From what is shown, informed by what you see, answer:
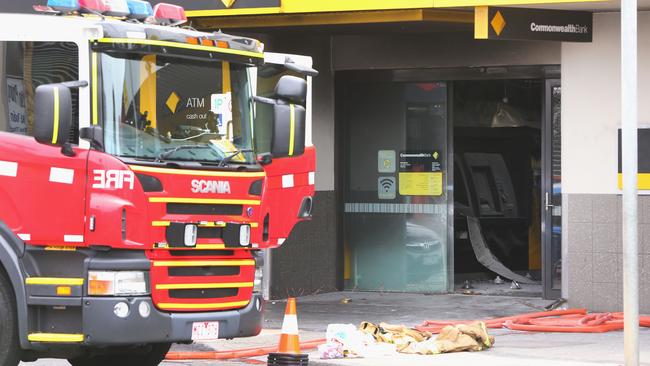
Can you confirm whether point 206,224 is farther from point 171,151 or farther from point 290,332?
point 290,332

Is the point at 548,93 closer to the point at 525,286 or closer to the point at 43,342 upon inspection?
the point at 525,286

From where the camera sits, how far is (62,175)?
9219 mm

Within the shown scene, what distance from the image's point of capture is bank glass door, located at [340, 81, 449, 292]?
18016 mm

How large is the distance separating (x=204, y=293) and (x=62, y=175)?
1422 millimetres

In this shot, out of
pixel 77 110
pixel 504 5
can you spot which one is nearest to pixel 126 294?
pixel 77 110

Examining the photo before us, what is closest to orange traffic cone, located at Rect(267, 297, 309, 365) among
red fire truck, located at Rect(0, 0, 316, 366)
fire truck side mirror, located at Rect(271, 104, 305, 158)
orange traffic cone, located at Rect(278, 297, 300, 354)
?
orange traffic cone, located at Rect(278, 297, 300, 354)

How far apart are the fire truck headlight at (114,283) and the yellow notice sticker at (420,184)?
9.22 meters

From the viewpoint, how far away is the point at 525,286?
59.8 ft

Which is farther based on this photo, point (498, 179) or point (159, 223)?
point (498, 179)

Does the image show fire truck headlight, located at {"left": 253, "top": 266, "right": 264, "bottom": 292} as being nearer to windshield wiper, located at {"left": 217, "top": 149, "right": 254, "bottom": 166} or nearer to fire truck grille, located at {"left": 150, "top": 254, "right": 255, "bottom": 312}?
fire truck grille, located at {"left": 150, "top": 254, "right": 255, "bottom": 312}

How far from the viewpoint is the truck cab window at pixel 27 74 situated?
933 cm

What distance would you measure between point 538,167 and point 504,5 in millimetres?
5044

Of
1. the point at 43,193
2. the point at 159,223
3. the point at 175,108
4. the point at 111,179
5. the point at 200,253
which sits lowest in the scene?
the point at 200,253

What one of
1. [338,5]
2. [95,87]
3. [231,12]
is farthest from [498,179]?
[95,87]
